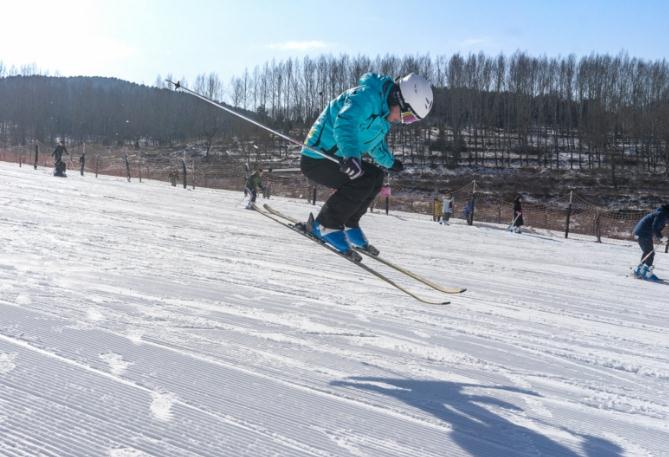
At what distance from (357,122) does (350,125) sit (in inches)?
2.6

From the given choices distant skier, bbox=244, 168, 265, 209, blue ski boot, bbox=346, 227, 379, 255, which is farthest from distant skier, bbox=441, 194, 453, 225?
blue ski boot, bbox=346, 227, 379, 255

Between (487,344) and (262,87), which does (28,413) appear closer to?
(487,344)

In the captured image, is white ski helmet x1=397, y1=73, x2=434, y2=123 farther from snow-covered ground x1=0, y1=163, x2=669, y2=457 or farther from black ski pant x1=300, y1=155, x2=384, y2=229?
snow-covered ground x1=0, y1=163, x2=669, y2=457

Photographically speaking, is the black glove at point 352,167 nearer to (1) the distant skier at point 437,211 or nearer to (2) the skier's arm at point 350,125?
(2) the skier's arm at point 350,125

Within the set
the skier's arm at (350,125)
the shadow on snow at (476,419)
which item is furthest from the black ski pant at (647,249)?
the shadow on snow at (476,419)

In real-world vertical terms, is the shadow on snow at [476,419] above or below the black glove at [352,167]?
below

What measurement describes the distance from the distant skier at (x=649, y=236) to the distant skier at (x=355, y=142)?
25.4ft

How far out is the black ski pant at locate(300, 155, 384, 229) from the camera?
493 cm

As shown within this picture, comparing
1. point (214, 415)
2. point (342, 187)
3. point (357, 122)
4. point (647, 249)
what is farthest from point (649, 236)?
point (214, 415)

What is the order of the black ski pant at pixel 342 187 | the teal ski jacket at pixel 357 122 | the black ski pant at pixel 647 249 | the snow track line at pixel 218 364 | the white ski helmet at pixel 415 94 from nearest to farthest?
the snow track line at pixel 218 364, the teal ski jacket at pixel 357 122, the white ski helmet at pixel 415 94, the black ski pant at pixel 342 187, the black ski pant at pixel 647 249

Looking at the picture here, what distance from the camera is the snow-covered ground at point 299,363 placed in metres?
2.42

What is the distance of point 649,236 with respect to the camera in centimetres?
1170

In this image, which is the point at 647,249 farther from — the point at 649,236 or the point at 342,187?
the point at 342,187

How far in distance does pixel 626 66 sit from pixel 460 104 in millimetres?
23791
